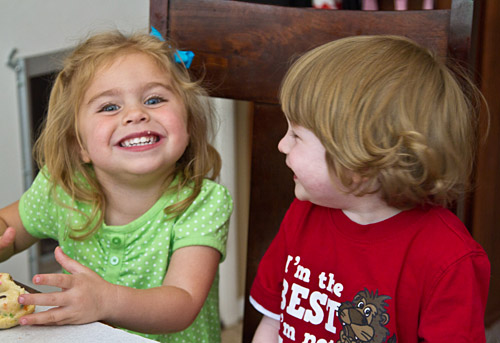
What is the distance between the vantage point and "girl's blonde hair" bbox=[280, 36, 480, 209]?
0.78 meters

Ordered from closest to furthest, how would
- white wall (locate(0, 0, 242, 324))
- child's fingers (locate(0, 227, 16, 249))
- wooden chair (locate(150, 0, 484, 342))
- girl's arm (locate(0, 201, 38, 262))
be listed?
child's fingers (locate(0, 227, 16, 249)) < wooden chair (locate(150, 0, 484, 342)) < girl's arm (locate(0, 201, 38, 262)) < white wall (locate(0, 0, 242, 324))

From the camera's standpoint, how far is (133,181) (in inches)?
44.7

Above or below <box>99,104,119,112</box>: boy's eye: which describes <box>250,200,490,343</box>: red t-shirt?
below

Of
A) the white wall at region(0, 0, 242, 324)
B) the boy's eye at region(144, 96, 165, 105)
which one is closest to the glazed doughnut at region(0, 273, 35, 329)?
the boy's eye at region(144, 96, 165, 105)

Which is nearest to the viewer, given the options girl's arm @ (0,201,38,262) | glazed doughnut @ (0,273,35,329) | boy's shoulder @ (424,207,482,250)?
glazed doughnut @ (0,273,35,329)

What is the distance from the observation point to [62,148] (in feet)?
3.88

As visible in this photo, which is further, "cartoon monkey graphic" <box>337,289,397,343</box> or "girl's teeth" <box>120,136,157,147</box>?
"girl's teeth" <box>120,136,157,147</box>

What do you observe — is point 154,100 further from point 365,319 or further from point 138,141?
point 365,319

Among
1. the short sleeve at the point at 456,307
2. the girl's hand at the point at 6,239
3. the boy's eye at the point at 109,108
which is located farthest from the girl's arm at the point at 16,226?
the short sleeve at the point at 456,307

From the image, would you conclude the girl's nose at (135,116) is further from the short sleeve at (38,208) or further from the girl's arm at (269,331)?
the girl's arm at (269,331)

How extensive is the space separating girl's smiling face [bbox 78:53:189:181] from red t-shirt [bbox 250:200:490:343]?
27 cm

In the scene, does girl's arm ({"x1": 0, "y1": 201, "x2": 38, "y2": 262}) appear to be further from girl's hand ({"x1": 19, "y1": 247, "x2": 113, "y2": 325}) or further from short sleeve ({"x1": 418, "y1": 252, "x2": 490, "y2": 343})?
short sleeve ({"x1": 418, "y1": 252, "x2": 490, "y2": 343})

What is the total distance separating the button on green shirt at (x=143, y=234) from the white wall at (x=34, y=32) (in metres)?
0.76


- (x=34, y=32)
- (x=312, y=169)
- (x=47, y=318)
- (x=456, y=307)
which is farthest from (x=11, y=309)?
(x=34, y=32)
